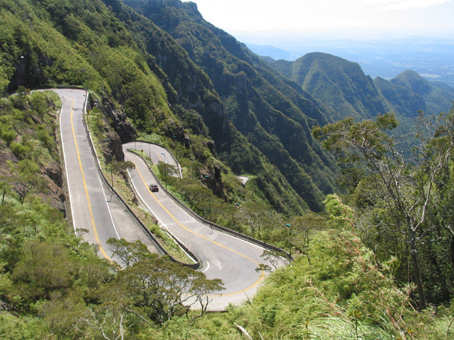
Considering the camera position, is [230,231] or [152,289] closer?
[152,289]

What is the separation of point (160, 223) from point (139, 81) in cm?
6586

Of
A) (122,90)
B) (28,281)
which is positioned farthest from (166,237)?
(122,90)

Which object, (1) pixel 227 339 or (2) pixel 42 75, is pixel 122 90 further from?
(1) pixel 227 339

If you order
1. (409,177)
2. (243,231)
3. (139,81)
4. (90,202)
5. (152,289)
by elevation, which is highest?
(139,81)

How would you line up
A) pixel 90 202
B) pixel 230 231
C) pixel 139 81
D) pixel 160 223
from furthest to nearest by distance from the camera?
1. pixel 139 81
2. pixel 160 223
3. pixel 230 231
4. pixel 90 202

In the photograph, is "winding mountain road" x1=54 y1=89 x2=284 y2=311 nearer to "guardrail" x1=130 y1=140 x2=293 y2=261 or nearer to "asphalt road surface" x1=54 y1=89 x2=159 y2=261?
"asphalt road surface" x1=54 y1=89 x2=159 y2=261

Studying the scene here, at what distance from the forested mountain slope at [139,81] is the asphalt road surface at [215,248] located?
85.2ft

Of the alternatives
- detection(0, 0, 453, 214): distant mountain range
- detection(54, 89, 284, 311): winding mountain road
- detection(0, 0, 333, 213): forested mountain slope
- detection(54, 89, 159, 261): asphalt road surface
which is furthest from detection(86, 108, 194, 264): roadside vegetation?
detection(0, 0, 333, 213): forested mountain slope

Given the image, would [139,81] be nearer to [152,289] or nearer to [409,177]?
[152,289]

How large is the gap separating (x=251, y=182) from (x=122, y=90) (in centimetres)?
6851

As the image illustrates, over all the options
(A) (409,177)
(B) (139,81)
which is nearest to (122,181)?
(A) (409,177)

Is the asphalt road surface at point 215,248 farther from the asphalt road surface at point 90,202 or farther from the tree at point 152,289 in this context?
the asphalt road surface at point 90,202

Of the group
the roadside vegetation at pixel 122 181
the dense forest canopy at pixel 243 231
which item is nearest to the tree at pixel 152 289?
the dense forest canopy at pixel 243 231

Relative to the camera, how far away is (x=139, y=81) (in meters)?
84.4
